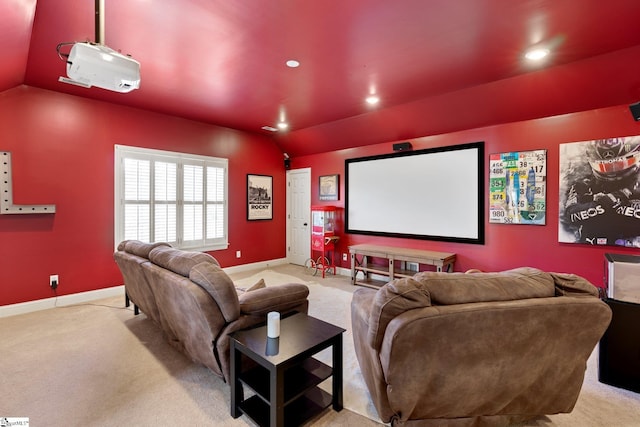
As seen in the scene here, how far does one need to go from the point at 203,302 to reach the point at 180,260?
470mm

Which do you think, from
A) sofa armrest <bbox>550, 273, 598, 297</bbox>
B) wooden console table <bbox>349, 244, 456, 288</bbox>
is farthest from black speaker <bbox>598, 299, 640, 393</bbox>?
wooden console table <bbox>349, 244, 456, 288</bbox>

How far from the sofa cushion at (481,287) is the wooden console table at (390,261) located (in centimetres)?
250

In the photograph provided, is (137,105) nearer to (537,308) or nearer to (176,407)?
(176,407)

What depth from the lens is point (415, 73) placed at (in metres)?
3.17

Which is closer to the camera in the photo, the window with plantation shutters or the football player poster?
the football player poster

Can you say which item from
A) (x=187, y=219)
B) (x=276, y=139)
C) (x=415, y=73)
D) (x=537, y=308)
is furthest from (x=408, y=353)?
(x=276, y=139)

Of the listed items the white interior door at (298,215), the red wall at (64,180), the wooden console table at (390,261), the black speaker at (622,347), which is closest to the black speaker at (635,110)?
the black speaker at (622,347)

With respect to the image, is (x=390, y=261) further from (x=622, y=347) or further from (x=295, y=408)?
(x=295, y=408)

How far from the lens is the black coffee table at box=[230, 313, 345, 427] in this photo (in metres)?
1.62

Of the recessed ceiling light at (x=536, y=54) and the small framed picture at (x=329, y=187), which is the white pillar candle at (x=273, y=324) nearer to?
the recessed ceiling light at (x=536, y=54)

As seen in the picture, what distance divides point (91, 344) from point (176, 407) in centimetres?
152

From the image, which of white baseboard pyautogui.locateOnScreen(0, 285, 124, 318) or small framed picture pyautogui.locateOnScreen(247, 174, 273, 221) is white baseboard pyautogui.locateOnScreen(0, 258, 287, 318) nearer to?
white baseboard pyautogui.locateOnScreen(0, 285, 124, 318)

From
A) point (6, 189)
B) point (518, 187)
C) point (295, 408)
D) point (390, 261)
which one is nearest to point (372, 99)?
point (518, 187)

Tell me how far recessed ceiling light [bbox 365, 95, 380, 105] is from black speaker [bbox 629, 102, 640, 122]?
2.70 metres
